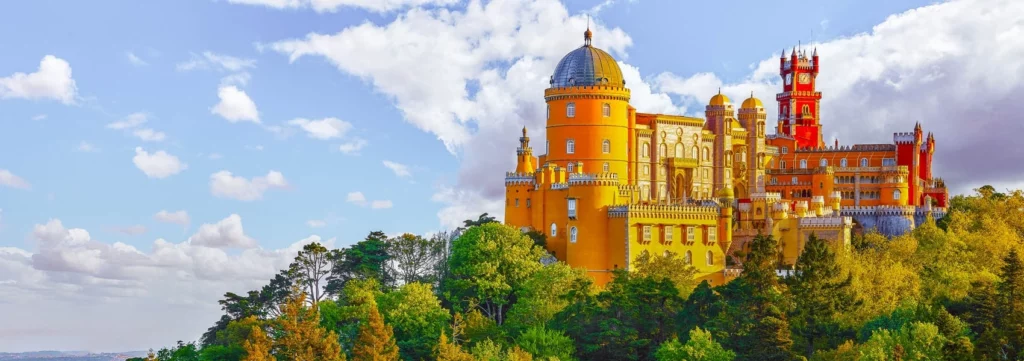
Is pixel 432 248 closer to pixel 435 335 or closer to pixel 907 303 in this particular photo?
pixel 435 335

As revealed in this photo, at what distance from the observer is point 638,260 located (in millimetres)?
94125

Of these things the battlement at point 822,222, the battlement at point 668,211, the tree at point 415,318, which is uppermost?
the battlement at point 668,211

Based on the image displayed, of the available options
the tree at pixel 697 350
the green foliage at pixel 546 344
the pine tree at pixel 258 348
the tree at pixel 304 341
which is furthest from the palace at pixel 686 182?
the pine tree at pixel 258 348

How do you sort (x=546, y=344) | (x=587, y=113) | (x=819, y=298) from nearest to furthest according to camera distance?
(x=819, y=298) → (x=546, y=344) → (x=587, y=113)

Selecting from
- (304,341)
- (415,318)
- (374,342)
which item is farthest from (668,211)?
(304,341)

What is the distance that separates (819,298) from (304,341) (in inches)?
1103

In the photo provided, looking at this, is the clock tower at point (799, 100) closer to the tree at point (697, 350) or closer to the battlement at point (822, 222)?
the battlement at point (822, 222)

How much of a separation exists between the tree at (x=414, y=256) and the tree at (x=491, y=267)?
727 centimetres

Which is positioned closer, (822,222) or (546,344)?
(546,344)

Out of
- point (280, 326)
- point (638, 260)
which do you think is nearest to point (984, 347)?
point (638, 260)

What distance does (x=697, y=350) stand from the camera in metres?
78.8

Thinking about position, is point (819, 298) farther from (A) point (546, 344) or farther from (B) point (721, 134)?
(B) point (721, 134)

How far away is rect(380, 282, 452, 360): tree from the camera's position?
87.6 m

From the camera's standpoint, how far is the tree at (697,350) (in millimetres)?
78438
